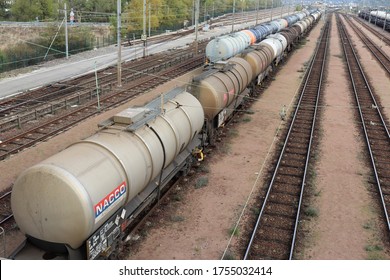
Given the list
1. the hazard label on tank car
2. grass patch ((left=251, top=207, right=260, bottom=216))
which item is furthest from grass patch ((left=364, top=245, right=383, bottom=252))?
the hazard label on tank car

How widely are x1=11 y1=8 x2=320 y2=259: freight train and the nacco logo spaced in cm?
1

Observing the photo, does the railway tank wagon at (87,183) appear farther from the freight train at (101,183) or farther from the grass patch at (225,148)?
the grass patch at (225,148)

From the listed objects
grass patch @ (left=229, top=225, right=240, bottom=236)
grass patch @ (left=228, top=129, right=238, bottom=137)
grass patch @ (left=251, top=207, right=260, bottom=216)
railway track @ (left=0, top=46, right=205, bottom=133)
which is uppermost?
railway track @ (left=0, top=46, right=205, bottom=133)

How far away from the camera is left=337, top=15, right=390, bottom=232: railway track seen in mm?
18034

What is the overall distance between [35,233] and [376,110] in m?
28.3

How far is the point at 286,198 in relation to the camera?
16.7 m

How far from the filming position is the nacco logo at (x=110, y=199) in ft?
32.2

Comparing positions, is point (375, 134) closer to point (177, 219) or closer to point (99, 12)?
point (177, 219)

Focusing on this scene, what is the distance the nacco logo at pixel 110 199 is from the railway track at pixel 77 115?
1189cm

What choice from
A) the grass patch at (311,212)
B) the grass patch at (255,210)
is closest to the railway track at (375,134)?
the grass patch at (311,212)

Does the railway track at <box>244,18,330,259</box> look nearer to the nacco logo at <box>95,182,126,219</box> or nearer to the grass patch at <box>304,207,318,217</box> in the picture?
the grass patch at <box>304,207,318,217</box>

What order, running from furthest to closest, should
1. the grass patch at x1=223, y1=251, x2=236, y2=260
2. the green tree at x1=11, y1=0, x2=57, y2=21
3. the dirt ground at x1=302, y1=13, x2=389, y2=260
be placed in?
1. the green tree at x1=11, y1=0, x2=57, y2=21
2. the dirt ground at x1=302, y1=13, x2=389, y2=260
3. the grass patch at x1=223, y1=251, x2=236, y2=260

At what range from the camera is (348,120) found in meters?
28.4

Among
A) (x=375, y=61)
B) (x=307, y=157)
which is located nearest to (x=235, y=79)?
(x=307, y=157)
